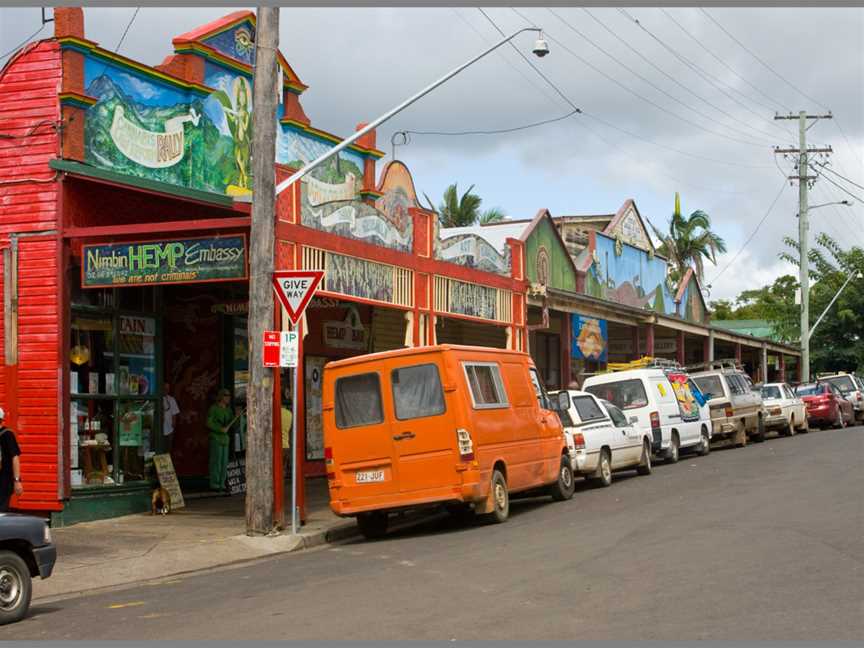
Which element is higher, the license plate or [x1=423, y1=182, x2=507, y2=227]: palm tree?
[x1=423, y1=182, x2=507, y2=227]: palm tree

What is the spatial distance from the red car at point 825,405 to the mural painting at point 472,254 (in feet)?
58.1

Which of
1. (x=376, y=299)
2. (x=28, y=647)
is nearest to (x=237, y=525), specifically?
(x=376, y=299)

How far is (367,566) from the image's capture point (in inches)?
496

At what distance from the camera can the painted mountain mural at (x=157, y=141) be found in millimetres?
17469

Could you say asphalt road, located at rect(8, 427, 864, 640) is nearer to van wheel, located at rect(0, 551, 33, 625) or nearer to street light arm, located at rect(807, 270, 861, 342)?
van wheel, located at rect(0, 551, 33, 625)

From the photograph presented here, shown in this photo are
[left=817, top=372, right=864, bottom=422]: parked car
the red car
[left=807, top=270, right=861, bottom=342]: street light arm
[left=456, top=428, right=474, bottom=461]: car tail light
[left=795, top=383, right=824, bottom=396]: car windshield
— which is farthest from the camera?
[left=807, top=270, right=861, bottom=342]: street light arm

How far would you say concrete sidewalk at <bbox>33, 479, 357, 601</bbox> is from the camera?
12.9 metres

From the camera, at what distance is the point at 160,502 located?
18.4 m

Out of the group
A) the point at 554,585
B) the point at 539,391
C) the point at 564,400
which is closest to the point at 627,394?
the point at 564,400

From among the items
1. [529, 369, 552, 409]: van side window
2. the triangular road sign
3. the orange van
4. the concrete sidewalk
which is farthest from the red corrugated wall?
[529, 369, 552, 409]: van side window

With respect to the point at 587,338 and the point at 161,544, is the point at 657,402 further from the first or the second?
the point at 161,544

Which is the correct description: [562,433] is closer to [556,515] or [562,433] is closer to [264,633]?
[556,515]

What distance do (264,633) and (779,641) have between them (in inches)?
141

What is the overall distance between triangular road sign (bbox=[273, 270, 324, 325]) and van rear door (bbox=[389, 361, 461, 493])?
1.54 meters
